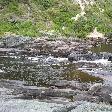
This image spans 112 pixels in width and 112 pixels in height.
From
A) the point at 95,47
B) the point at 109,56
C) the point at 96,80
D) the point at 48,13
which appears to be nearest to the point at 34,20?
the point at 48,13

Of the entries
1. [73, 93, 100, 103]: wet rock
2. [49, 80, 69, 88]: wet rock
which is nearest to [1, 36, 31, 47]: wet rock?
[49, 80, 69, 88]: wet rock

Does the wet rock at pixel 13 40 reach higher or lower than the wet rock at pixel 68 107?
higher

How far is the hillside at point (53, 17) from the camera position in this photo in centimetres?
7912

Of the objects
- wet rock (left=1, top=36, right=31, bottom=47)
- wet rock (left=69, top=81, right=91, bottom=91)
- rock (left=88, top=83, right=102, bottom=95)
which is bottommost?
wet rock (left=69, top=81, right=91, bottom=91)

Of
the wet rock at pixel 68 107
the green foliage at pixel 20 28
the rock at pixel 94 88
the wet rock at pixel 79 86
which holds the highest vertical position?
the green foliage at pixel 20 28

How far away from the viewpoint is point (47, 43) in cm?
6725

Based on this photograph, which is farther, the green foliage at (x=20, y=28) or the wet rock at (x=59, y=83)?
the green foliage at (x=20, y=28)

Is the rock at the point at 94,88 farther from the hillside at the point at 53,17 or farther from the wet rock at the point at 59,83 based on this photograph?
the hillside at the point at 53,17

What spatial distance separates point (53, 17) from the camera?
84.7m

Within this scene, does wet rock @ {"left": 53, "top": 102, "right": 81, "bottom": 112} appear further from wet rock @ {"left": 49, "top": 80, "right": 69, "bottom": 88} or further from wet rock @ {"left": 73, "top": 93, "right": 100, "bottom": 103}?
wet rock @ {"left": 49, "top": 80, "right": 69, "bottom": 88}

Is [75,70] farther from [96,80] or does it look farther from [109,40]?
[109,40]

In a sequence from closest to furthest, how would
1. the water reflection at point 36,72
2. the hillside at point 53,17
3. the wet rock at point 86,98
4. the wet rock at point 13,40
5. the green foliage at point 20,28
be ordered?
the wet rock at point 86,98 < the water reflection at point 36,72 < the wet rock at point 13,40 < the green foliage at point 20,28 < the hillside at point 53,17

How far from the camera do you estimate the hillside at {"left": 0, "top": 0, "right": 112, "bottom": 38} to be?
79125 millimetres

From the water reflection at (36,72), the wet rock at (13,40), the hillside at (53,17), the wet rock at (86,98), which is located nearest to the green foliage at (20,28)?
the hillside at (53,17)
